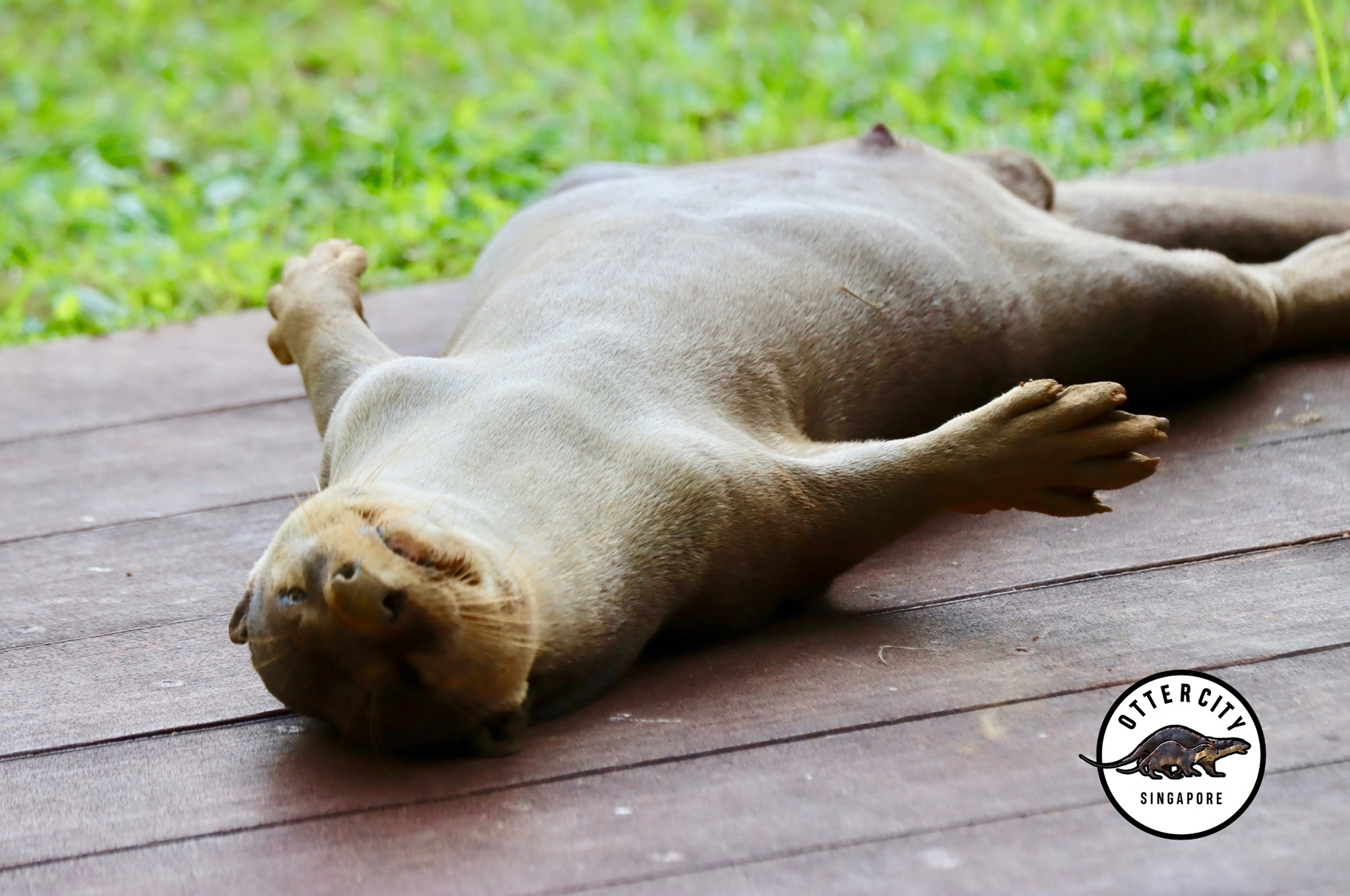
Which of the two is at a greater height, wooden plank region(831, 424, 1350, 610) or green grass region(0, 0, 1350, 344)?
wooden plank region(831, 424, 1350, 610)

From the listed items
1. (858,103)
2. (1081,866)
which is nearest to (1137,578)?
(1081,866)

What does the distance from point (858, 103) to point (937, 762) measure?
13.8 ft

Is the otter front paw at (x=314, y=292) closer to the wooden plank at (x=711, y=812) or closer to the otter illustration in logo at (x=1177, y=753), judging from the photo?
the wooden plank at (x=711, y=812)

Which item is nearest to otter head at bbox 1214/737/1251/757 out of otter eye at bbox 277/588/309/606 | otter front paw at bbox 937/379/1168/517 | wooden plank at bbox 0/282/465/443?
otter front paw at bbox 937/379/1168/517

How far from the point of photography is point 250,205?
5.50 metres

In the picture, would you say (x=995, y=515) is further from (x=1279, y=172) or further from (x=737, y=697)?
(x=1279, y=172)

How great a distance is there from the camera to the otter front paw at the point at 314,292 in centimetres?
293

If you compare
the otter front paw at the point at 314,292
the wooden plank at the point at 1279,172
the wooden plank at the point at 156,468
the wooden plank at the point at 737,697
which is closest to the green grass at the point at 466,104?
the wooden plank at the point at 1279,172

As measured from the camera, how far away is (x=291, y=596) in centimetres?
196

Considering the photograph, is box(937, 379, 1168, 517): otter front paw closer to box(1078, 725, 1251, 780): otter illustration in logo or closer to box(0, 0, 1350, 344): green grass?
box(1078, 725, 1251, 780): otter illustration in logo

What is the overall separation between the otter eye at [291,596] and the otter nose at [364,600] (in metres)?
0.09

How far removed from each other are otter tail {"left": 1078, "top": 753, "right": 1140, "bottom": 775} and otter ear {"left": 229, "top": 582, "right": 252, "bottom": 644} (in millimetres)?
1171

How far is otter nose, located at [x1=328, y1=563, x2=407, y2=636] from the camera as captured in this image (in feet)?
6.00

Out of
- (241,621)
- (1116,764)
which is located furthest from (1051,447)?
(241,621)
